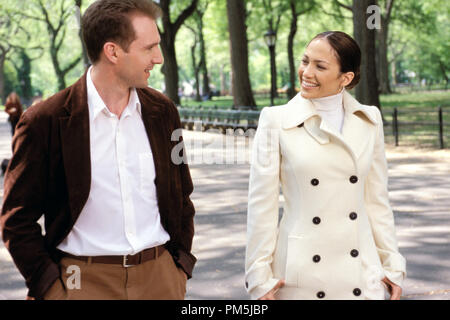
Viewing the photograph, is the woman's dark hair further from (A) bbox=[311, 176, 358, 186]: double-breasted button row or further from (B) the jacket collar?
(A) bbox=[311, 176, 358, 186]: double-breasted button row

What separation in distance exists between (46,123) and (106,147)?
0.26 m

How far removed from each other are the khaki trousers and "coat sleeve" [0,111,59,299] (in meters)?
0.07

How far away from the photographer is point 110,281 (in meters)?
2.92

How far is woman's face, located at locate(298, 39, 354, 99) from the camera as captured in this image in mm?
3164

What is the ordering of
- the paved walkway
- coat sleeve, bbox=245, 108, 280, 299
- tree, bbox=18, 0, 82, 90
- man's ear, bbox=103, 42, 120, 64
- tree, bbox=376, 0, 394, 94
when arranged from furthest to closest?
tree, bbox=18, 0, 82, 90 < tree, bbox=376, 0, 394, 94 < the paved walkway < coat sleeve, bbox=245, 108, 280, 299 < man's ear, bbox=103, 42, 120, 64

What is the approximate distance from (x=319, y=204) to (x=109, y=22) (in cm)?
118

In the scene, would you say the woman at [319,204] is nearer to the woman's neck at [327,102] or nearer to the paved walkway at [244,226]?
the woman's neck at [327,102]

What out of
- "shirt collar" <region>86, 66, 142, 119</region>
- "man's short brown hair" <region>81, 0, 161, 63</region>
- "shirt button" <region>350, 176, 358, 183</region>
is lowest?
"shirt button" <region>350, 176, 358, 183</region>

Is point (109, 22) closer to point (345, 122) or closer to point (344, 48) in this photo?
point (344, 48)

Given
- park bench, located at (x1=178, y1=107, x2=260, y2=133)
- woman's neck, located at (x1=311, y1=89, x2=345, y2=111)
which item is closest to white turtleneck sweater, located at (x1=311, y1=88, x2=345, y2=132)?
woman's neck, located at (x1=311, y1=89, x2=345, y2=111)

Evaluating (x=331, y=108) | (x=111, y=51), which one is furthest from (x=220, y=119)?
(x=111, y=51)

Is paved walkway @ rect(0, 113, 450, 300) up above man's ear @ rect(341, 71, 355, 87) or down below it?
below

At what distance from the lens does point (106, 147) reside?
293cm
